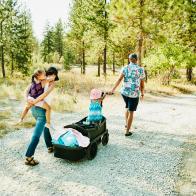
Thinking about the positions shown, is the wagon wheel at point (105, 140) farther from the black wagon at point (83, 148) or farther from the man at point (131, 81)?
the man at point (131, 81)

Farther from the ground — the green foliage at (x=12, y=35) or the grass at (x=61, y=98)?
the green foliage at (x=12, y=35)

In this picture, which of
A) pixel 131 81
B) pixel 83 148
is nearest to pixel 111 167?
pixel 83 148

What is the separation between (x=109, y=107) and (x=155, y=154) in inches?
→ 267

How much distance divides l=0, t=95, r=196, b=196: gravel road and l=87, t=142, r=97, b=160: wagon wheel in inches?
4.6

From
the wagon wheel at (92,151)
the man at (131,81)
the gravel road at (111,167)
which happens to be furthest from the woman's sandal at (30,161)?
the man at (131,81)

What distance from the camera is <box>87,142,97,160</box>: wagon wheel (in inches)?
279

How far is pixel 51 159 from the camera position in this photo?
23.5 feet

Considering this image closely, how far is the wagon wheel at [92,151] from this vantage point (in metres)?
7.08

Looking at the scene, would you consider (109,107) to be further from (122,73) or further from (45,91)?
(45,91)

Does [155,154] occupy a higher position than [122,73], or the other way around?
[122,73]

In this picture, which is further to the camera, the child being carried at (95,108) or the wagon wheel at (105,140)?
the wagon wheel at (105,140)

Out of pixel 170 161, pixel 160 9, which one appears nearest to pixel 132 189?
pixel 170 161

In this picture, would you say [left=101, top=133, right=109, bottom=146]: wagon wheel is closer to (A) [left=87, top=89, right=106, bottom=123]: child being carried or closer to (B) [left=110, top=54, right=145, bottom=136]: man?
(A) [left=87, top=89, right=106, bottom=123]: child being carried

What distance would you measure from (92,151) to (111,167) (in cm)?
62
